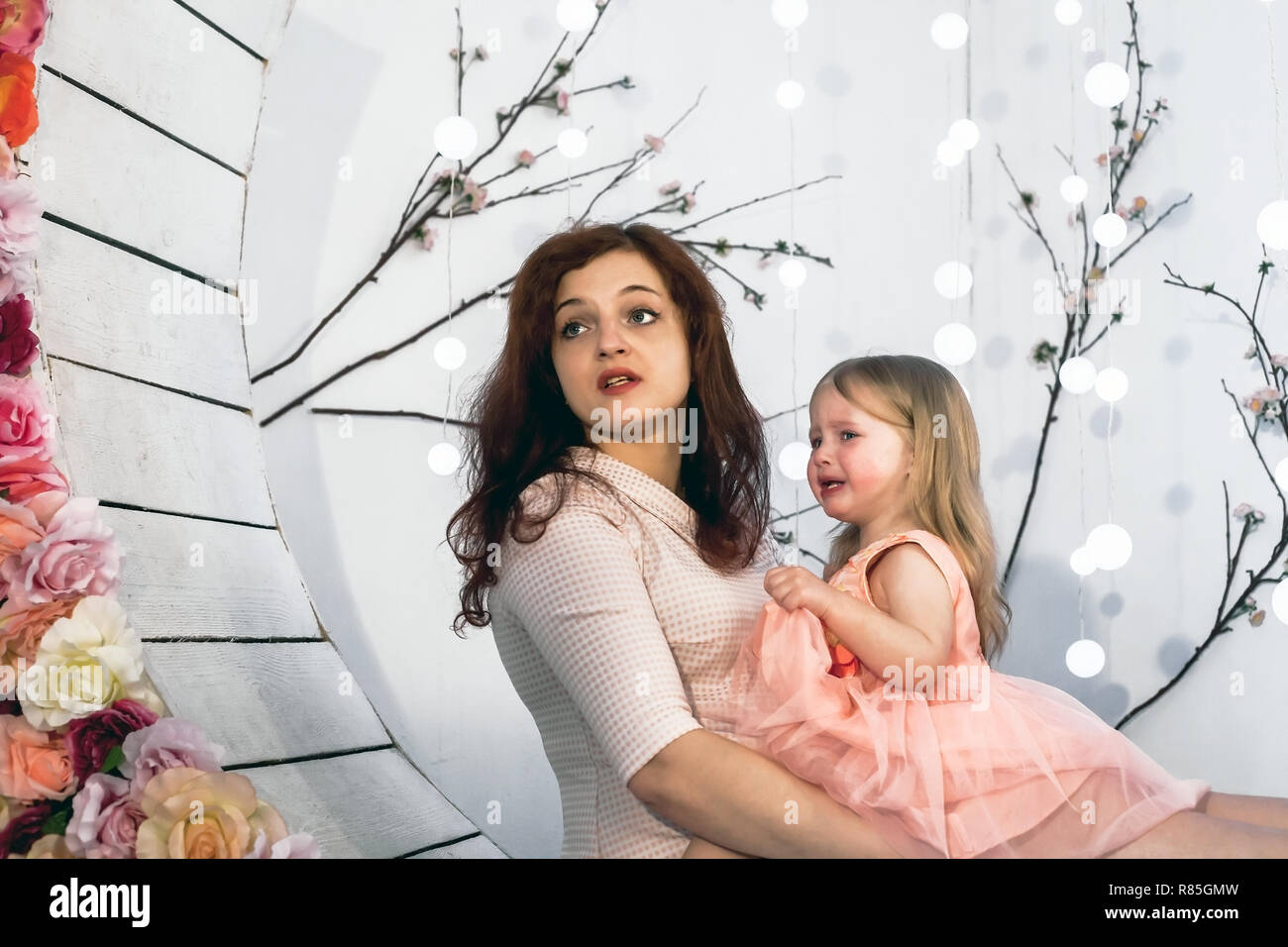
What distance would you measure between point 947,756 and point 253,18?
1495mm

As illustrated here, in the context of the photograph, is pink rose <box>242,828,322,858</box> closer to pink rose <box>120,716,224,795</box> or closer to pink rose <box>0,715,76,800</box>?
pink rose <box>120,716,224,795</box>

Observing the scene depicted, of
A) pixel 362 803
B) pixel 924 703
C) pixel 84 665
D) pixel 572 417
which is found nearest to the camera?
pixel 924 703

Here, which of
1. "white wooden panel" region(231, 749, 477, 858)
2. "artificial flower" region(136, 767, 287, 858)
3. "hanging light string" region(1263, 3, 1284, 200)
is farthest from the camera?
"hanging light string" region(1263, 3, 1284, 200)

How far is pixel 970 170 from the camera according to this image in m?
2.62

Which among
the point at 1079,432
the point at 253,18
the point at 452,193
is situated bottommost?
the point at 1079,432

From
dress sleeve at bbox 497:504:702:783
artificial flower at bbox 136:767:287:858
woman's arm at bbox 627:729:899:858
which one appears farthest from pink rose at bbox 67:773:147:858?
woman's arm at bbox 627:729:899:858

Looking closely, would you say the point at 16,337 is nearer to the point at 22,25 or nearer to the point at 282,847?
the point at 22,25

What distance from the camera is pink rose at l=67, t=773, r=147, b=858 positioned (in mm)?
1371

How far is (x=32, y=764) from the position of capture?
1.40 meters

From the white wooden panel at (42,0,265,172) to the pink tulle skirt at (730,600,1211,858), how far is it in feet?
3.79

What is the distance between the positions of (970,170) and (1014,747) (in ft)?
5.44

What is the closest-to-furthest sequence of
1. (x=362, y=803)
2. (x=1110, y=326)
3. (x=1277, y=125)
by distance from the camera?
(x=362, y=803), (x=1277, y=125), (x=1110, y=326)

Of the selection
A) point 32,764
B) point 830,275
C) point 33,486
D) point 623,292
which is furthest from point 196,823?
point 830,275

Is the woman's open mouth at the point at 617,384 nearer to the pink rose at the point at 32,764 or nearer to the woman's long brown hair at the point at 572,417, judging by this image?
the woman's long brown hair at the point at 572,417
